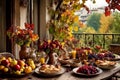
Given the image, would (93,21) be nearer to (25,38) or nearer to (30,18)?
(30,18)

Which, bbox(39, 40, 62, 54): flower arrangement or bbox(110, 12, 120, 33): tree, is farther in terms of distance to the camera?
bbox(110, 12, 120, 33): tree

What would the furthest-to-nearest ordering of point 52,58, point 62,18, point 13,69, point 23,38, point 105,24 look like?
point 105,24, point 62,18, point 52,58, point 23,38, point 13,69

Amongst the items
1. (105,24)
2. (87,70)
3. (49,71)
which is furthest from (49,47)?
(105,24)

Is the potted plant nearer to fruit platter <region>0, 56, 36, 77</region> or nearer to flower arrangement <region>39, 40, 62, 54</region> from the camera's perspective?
flower arrangement <region>39, 40, 62, 54</region>

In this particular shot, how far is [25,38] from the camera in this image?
279cm

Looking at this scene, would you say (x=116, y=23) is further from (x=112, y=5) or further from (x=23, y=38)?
(x=23, y=38)

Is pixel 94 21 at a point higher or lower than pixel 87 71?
higher

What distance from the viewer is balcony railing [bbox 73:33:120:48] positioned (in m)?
6.68

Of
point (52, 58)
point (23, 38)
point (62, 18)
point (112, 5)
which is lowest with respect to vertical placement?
point (52, 58)

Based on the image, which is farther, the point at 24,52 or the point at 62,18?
the point at 62,18

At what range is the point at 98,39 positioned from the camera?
6.82 m

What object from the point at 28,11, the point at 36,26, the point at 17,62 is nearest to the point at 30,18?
the point at 28,11

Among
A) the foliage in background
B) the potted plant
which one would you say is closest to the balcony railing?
the foliage in background

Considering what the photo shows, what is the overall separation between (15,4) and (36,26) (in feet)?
3.70
